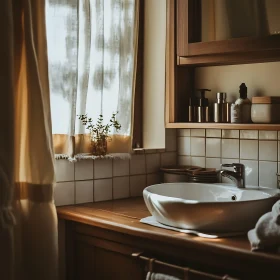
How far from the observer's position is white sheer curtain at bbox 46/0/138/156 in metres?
2.23

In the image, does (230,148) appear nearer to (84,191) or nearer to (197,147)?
(197,147)

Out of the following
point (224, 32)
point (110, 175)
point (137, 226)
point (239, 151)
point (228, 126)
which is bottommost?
point (137, 226)

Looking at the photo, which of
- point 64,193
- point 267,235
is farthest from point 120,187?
point 267,235

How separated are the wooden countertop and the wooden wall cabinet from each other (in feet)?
1.53

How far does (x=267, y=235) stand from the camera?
154 centimetres

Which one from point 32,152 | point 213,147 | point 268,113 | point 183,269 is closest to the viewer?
point 183,269

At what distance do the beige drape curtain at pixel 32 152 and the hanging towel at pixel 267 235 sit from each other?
0.78 m

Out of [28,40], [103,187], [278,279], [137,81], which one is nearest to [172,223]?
[278,279]

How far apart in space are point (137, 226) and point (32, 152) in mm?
478

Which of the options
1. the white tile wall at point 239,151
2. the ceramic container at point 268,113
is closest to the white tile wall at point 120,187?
the white tile wall at point 239,151

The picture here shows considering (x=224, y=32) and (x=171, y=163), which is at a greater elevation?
(x=224, y=32)

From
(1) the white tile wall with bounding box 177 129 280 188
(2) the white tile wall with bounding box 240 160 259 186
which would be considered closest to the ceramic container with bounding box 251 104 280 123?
(1) the white tile wall with bounding box 177 129 280 188

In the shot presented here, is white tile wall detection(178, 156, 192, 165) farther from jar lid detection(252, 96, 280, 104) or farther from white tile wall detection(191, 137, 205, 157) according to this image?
jar lid detection(252, 96, 280, 104)

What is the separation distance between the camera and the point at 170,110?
2.49 m
